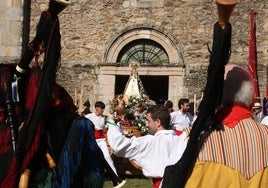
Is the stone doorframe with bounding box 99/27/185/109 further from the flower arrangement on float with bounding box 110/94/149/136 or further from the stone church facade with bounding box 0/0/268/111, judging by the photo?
the flower arrangement on float with bounding box 110/94/149/136

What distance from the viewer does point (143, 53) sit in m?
16.2

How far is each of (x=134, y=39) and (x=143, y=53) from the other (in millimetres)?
561

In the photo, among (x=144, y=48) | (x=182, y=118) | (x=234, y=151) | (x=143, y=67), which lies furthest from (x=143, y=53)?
(x=234, y=151)

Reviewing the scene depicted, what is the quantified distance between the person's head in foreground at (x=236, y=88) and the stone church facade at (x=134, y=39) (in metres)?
12.9

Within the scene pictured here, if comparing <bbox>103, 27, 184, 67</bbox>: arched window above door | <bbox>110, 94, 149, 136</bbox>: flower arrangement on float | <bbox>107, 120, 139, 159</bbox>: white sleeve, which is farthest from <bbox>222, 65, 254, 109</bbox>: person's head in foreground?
<bbox>103, 27, 184, 67</bbox>: arched window above door

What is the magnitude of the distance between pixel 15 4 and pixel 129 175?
29.8ft

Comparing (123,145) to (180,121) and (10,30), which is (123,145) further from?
(10,30)

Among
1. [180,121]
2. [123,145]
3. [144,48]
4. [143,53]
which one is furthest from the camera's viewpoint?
[143,53]

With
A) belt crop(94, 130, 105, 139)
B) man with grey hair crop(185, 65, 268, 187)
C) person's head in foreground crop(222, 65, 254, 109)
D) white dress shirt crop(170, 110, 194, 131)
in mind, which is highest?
person's head in foreground crop(222, 65, 254, 109)

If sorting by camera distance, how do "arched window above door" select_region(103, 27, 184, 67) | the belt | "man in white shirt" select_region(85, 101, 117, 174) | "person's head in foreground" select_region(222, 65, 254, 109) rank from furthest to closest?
"arched window above door" select_region(103, 27, 184, 67)
the belt
"man in white shirt" select_region(85, 101, 117, 174)
"person's head in foreground" select_region(222, 65, 254, 109)

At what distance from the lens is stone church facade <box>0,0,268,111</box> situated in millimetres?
15773

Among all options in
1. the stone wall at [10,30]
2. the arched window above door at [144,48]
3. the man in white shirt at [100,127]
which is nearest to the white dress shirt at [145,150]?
the man in white shirt at [100,127]

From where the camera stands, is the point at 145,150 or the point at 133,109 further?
the point at 133,109

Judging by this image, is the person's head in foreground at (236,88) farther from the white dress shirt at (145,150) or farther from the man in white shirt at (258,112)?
the man in white shirt at (258,112)
